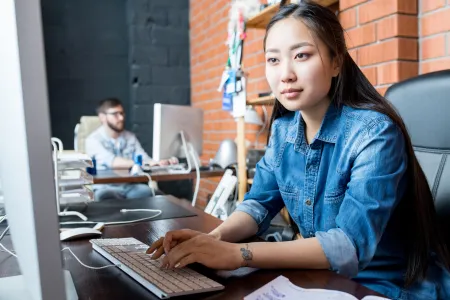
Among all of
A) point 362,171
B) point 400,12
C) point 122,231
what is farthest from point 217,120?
point 362,171

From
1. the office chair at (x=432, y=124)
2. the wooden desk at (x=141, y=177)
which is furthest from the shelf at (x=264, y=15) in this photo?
the office chair at (x=432, y=124)

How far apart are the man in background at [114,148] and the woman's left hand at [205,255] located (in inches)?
92.9

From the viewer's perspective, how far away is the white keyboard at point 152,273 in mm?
642

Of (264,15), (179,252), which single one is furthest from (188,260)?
(264,15)

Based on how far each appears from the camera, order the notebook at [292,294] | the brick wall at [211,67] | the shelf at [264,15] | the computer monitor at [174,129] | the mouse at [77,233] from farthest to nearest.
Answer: the brick wall at [211,67] → the computer monitor at [174,129] → the shelf at [264,15] → the mouse at [77,233] → the notebook at [292,294]

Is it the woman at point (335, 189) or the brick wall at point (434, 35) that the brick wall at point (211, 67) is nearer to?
the brick wall at point (434, 35)

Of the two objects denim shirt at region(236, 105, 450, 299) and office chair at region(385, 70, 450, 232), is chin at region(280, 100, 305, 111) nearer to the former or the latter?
denim shirt at region(236, 105, 450, 299)

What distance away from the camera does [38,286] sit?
40cm

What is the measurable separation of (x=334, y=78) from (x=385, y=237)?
370 mm

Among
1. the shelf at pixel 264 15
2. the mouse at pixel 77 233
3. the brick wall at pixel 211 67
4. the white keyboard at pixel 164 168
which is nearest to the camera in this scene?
the mouse at pixel 77 233

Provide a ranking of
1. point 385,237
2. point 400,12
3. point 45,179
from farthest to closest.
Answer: point 400,12, point 385,237, point 45,179

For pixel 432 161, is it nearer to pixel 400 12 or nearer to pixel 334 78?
pixel 334 78

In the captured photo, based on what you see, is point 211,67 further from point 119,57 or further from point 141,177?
point 141,177

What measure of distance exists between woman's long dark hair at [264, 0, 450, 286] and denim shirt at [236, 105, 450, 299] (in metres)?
0.02
